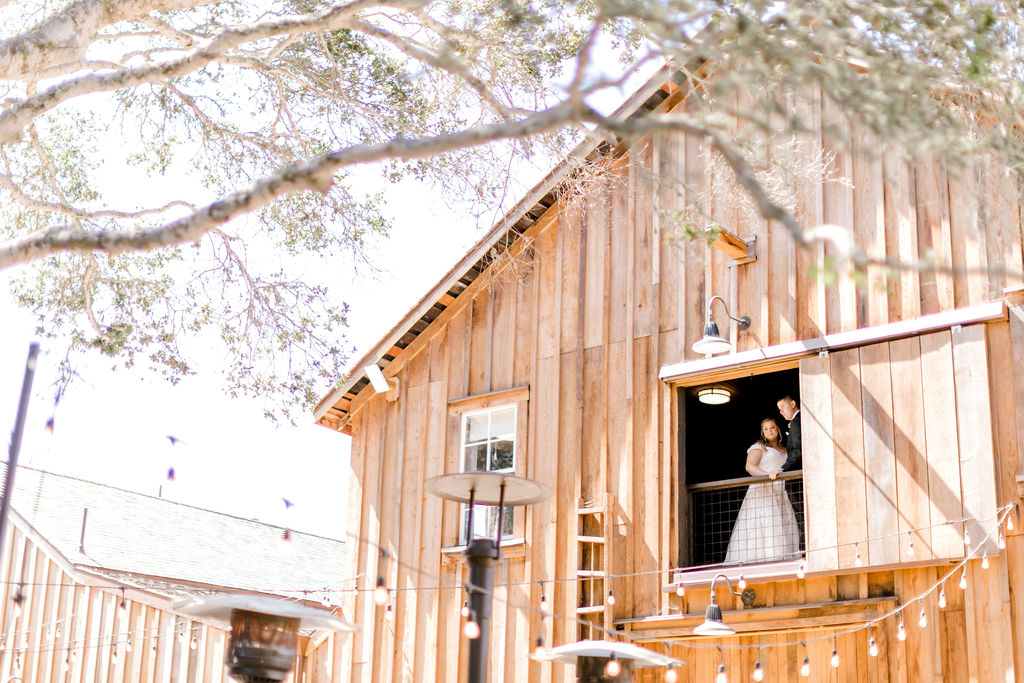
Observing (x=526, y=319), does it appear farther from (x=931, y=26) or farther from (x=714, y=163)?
(x=931, y=26)

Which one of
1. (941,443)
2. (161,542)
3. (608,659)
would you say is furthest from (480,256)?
(161,542)

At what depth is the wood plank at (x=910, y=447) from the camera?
9172 millimetres

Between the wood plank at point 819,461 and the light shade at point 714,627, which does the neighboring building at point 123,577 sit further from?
the wood plank at point 819,461

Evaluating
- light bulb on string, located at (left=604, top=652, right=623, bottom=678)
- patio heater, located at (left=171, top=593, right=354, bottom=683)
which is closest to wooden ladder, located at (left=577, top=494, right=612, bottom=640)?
light bulb on string, located at (left=604, top=652, right=623, bottom=678)

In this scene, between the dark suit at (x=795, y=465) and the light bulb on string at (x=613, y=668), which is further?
the dark suit at (x=795, y=465)

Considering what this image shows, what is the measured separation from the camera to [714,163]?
9945 mm

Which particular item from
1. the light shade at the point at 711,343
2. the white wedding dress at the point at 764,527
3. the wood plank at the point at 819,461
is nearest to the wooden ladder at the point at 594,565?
the white wedding dress at the point at 764,527

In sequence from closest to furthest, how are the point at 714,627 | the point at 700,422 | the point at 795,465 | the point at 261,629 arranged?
the point at 261,629 → the point at 714,627 → the point at 795,465 → the point at 700,422

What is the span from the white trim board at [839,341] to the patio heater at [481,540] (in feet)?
9.29

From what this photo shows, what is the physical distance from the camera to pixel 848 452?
9766 millimetres

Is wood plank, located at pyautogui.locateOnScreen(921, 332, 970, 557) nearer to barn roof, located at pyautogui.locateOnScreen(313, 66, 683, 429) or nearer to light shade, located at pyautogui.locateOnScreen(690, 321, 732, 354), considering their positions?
light shade, located at pyautogui.locateOnScreen(690, 321, 732, 354)

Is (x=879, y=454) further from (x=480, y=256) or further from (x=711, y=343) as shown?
(x=480, y=256)

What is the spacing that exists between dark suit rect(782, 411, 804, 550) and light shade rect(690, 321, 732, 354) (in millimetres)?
1406

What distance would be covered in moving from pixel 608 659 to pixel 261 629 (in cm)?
285
